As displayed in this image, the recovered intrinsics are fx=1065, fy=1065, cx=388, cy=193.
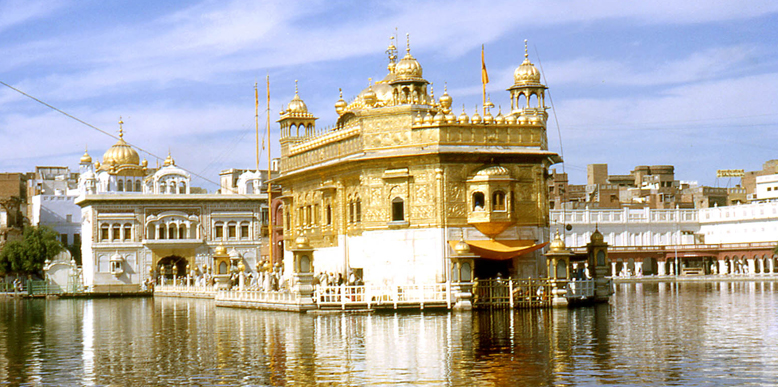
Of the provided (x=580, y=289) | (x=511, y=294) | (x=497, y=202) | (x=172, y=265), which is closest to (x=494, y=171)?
(x=497, y=202)

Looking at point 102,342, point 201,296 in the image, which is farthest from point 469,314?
point 201,296

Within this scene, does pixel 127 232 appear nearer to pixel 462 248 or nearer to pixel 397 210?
pixel 397 210

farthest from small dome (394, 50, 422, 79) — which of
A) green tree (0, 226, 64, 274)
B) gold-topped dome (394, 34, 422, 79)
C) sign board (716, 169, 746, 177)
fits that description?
sign board (716, 169, 746, 177)

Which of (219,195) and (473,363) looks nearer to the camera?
(473,363)

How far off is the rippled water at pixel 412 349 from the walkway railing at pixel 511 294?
1.29 m

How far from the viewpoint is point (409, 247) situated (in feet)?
122

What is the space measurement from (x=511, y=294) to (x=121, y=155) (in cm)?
4923

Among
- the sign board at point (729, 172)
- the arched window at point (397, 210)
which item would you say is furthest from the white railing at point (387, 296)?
the sign board at point (729, 172)

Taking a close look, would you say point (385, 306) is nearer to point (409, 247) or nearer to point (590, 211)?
point (409, 247)

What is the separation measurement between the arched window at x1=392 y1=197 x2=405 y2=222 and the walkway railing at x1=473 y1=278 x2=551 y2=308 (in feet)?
14.1

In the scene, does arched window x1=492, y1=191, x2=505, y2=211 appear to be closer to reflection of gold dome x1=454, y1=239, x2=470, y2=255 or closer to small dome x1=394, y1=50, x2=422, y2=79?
reflection of gold dome x1=454, y1=239, x2=470, y2=255

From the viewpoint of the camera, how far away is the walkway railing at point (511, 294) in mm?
33844

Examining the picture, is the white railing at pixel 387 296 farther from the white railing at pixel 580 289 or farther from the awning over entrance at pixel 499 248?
the white railing at pixel 580 289

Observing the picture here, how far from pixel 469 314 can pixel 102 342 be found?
11001mm
